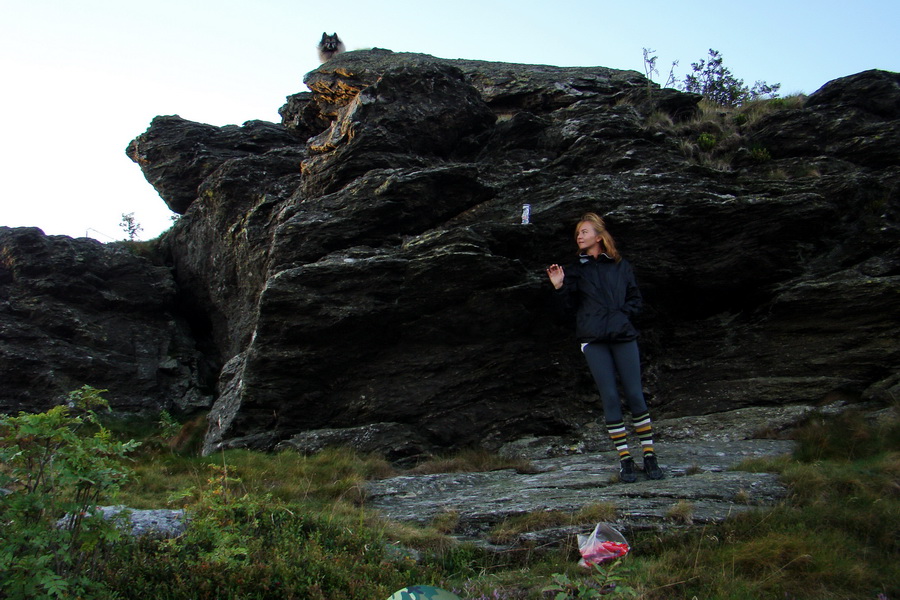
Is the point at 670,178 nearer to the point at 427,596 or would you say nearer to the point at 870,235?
the point at 870,235

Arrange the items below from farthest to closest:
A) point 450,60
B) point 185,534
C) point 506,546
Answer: point 450,60
point 506,546
point 185,534

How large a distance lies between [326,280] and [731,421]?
6353mm

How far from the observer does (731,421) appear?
8859 millimetres

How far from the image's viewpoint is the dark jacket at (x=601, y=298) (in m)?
7.54

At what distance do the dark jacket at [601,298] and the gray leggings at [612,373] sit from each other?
0.40 ft

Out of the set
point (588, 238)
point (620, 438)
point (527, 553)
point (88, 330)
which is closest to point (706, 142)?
point (588, 238)

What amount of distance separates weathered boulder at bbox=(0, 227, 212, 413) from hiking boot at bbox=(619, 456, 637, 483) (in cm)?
956

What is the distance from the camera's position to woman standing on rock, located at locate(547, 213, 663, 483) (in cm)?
714

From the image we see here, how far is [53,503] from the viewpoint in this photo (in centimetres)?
396

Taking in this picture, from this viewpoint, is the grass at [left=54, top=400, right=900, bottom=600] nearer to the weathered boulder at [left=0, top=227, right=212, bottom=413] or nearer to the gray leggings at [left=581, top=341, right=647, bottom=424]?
the gray leggings at [left=581, top=341, right=647, bottom=424]

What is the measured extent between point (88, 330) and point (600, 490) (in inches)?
453

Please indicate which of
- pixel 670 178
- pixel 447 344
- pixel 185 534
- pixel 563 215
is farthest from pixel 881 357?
pixel 185 534

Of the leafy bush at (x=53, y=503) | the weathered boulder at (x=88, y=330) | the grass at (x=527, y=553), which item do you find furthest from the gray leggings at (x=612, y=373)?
the weathered boulder at (x=88, y=330)

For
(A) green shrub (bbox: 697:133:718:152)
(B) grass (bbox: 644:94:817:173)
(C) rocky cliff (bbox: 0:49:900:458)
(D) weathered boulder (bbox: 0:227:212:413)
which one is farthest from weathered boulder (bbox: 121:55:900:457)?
(D) weathered boulder (bbox: 0:227:212:413)
